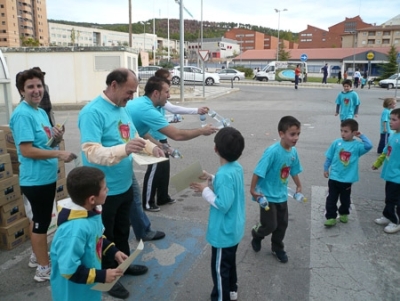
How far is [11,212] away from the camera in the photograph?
389cm

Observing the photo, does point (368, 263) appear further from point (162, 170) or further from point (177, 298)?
point (162, 170)

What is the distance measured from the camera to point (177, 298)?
10.1 feet

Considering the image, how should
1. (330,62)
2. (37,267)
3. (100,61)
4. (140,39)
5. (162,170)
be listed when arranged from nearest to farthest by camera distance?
(37,267)
(162,170)
(100,61)
(330,62)
(140,39)

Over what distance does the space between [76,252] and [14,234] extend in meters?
2.41

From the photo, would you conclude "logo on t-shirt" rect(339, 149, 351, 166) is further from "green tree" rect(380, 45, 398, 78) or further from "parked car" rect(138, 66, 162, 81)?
"green tree" rect(380, 45, 398, 78)

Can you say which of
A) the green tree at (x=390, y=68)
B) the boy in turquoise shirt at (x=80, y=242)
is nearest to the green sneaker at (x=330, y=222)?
the boy in turquoise shirt at (x=80, y=242)

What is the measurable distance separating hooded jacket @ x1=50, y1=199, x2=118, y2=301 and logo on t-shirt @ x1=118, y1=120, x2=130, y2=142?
0.82 m

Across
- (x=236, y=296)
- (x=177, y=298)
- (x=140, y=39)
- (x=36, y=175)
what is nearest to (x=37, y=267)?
(x=36, y=175)

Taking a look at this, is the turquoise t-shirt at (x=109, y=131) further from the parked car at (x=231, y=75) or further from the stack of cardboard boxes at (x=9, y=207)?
the parked car at (x=231, y=75)

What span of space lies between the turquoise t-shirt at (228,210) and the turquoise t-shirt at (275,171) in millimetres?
719

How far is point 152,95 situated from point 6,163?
1.75 metres

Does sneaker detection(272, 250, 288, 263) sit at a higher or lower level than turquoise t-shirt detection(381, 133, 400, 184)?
lower

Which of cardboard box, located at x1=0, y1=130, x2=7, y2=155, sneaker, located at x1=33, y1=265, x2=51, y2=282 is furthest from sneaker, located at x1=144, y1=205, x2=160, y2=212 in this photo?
cardboard box, located at x1=0, y1=130, x2=7, y2=155

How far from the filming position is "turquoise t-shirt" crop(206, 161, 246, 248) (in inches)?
104
